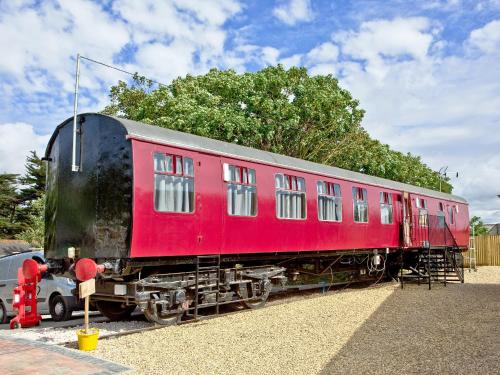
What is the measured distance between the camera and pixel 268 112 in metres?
22.1

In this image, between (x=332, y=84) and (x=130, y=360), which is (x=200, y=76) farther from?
(x=130, y=360)

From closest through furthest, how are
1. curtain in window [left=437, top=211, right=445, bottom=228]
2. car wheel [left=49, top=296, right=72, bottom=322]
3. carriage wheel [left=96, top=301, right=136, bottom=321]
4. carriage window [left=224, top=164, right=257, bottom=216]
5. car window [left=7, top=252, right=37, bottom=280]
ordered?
carriage wheel [left=96, top=301, right=136, bottom=321], carriage window [left=224, top=164, right=257, bottom=216], car wheel [left=49, top=296, right=72, bottom=322], car window [left=7, top=252, right=37, bottom=280], curtain in window [left=437, top=211, right=445, bottom=228]

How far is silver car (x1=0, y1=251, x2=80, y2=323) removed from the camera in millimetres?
11078

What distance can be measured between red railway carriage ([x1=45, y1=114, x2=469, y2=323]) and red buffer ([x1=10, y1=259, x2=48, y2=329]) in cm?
47

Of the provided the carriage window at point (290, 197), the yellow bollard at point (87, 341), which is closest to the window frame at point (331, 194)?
the carriage window at point (290, 197)

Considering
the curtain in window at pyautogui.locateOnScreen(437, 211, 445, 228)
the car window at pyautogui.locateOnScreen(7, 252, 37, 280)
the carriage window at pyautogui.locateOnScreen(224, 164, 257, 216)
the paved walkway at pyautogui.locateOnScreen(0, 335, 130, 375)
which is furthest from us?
the curtain in window at pyautogui.locateOnScreen(437, 211, 445, 228)

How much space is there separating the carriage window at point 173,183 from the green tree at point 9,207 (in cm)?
3621

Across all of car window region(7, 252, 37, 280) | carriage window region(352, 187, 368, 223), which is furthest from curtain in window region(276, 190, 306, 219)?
car window region(7, 252, 37, 280)

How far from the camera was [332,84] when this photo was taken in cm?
2528

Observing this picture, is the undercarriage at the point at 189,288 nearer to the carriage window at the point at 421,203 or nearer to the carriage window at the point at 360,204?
the carriage window at the point at 360,204

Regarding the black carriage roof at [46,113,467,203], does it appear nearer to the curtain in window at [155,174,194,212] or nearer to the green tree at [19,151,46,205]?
the curtain in window at [155,174,194,212]

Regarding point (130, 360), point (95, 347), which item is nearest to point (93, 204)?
point (95, 347)

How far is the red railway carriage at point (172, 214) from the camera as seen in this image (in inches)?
343

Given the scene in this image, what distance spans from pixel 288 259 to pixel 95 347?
674 cm
